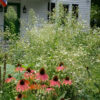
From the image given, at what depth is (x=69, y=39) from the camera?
735 cm

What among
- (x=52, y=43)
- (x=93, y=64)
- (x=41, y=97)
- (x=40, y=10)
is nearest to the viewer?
(x=41, y=97)

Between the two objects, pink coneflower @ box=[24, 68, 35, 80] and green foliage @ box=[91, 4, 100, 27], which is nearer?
pink coneflower @ box=[24, 68, 35, 80]

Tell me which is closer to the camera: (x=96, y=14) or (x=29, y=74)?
(x=29, y=74)

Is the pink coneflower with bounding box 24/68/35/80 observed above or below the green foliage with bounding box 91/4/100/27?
below

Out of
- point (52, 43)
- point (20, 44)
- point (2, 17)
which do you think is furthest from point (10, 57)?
point (2, 17)

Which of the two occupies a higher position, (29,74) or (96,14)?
(96,14)

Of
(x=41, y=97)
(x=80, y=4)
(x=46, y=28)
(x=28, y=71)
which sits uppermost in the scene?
(x=80, y=4)

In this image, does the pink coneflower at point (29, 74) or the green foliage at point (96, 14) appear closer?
the pink coneflower at point (29, 74)

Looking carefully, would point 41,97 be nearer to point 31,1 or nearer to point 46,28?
point 46,28

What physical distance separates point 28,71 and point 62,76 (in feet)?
2.33

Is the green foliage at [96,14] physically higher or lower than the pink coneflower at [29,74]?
higher

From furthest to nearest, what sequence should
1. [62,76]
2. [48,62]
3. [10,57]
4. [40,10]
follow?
[40,10]
[10,57]
[48,62]
[62,76]

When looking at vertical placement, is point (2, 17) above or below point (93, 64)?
above

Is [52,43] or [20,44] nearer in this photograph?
[52,43]
